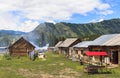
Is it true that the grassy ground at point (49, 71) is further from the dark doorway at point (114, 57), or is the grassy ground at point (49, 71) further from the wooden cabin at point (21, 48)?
the wooden cabin at point (21, 48)

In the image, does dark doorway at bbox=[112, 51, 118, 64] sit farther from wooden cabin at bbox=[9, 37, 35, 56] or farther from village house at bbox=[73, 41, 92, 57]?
wooden cabin at bbox=[9, 37, 35, 56]

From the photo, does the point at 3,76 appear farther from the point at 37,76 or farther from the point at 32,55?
the point at 32,55

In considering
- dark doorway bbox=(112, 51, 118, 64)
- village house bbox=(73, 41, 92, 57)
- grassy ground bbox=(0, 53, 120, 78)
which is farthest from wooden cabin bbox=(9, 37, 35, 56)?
dark doorway bbox=(112, 51, 118, 64)

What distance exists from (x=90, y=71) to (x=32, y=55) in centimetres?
3325

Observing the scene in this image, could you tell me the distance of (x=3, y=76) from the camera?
3469 centimetres

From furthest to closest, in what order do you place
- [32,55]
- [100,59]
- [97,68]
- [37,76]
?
[32,55] < [100,59] < [97,68] < [37,76]

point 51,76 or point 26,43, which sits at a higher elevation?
point 26,43

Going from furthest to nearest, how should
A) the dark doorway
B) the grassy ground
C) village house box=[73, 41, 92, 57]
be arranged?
village house box=[73, 41, 92, 57] → the dark doorway → the grassy ground

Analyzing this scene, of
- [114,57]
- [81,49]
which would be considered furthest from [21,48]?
[114,57]

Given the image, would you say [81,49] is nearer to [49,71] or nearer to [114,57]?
[114,57]

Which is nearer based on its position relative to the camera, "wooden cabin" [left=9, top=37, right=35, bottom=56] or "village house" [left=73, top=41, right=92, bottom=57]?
"village house" [left=73, top=41, right=92, bottom=57]

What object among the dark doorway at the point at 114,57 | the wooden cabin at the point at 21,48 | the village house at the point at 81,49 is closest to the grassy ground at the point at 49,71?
the dark doorway at the point at 114,57

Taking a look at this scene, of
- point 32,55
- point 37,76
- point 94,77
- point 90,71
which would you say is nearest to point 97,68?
point 90,71

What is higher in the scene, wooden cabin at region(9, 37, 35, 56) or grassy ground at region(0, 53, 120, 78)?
wooden cabin at region(9, 37, 35, 56)
